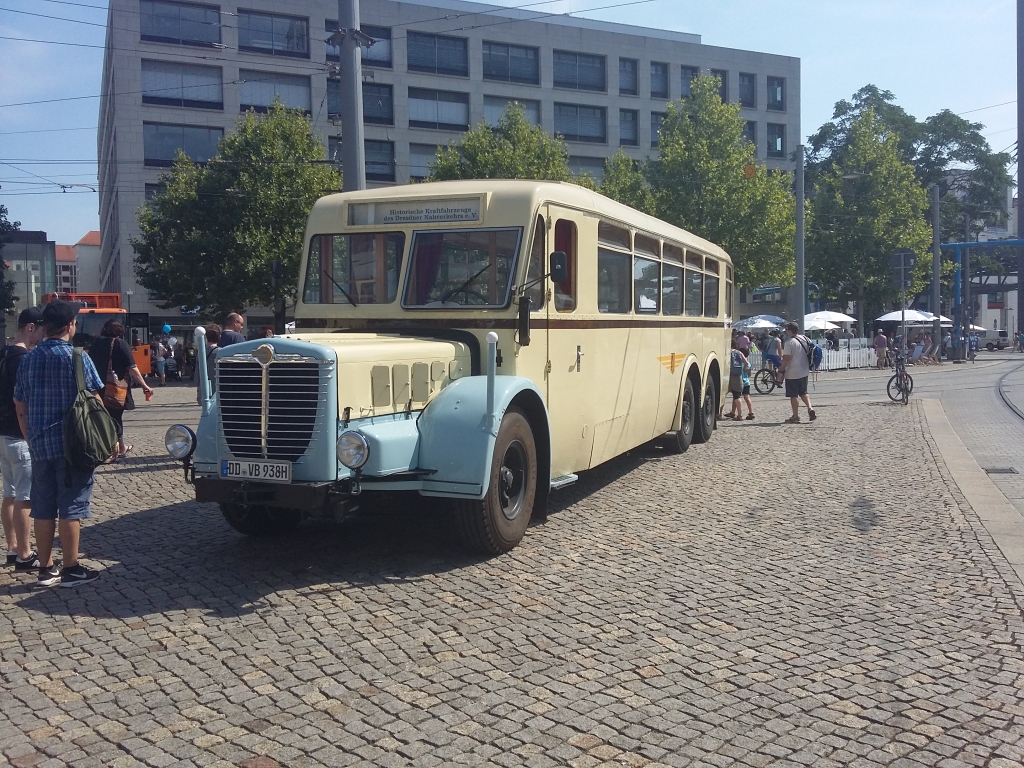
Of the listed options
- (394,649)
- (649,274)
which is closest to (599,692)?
(394,649)

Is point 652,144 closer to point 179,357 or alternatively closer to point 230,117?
point 230,117

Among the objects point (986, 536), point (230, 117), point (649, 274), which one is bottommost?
point (986, 536)

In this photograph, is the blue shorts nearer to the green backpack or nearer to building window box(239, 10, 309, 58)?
the green backpack

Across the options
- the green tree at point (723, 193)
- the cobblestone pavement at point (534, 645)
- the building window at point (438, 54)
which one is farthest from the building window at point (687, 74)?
the cobblestone pavement at point (534, 645)

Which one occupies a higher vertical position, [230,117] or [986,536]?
[230,117]

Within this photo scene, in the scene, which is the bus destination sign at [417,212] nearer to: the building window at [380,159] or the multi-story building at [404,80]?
the multi-story building at [404,80]

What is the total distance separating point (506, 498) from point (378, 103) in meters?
44.4

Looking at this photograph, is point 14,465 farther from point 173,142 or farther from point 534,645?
point 173,142

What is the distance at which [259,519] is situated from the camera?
7191 millimetres

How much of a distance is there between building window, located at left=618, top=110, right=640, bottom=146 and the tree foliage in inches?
556

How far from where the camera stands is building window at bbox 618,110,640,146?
181ft

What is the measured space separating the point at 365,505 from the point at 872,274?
155 feet

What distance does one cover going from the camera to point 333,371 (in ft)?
19.3

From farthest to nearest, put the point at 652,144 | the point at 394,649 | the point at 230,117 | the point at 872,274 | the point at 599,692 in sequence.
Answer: the point at 652,144
the point at 872,274
the point at 230,117
the point at 394,649
the point at 599,692
